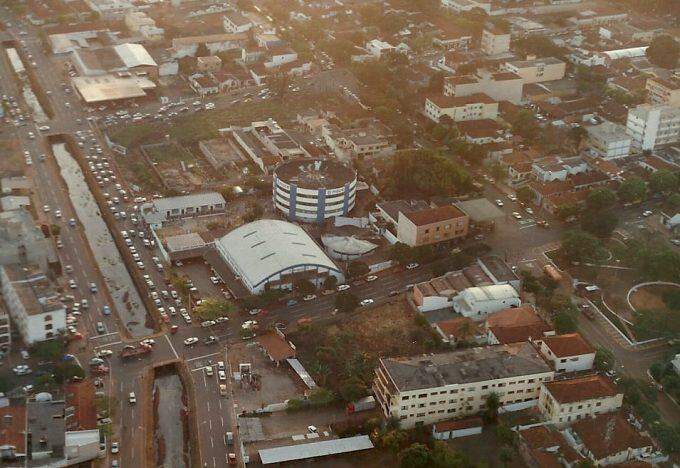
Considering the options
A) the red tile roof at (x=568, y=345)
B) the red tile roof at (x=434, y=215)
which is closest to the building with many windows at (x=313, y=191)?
the red tile roof at (x=434, y=215)

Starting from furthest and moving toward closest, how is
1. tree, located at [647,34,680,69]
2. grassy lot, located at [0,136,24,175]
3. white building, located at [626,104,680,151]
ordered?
tree, located at [647,34,680,69], white building, located at [626,104,680,151], grassy lot, located at [0,136,24,175]

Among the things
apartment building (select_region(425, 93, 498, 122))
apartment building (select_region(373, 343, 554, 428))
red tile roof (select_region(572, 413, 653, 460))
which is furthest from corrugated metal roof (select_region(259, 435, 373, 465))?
apartment building (select_region(425, 93, 498, 122))

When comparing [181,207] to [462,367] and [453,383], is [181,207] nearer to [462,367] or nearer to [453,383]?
[462,367]

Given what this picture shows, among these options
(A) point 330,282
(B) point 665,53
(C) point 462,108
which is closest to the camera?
(A) point 330,282

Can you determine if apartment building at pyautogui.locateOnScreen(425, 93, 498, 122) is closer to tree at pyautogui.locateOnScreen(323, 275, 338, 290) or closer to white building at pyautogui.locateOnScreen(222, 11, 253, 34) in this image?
white building at pyautogui.locateOnScreen(222, 11, 253, 34)

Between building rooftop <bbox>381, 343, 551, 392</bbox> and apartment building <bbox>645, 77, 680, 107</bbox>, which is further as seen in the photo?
apartment building <bbox>645, 77, 680, 107</bbox>

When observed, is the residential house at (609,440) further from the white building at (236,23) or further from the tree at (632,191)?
the white building at (236,23)

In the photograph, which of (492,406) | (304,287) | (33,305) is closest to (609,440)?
(492,406)
